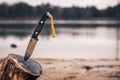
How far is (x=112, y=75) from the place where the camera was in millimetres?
14102

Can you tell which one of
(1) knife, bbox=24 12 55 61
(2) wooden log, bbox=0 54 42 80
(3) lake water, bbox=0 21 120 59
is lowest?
(3) lake water, bbox=0 21 120 59

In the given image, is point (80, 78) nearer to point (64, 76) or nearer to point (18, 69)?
point (64, 76)

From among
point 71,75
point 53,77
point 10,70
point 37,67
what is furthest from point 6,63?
point 71,75

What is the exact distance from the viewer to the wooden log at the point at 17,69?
6.99 m

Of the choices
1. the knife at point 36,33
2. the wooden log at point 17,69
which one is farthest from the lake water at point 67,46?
the knife at point 36,33

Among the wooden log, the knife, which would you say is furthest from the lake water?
the knife

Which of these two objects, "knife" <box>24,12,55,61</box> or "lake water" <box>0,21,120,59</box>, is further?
"lake water" <box>0,21,120,59</box>

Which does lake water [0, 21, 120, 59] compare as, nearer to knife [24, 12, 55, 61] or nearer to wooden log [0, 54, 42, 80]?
wooden log [0, 54, 42, 80]

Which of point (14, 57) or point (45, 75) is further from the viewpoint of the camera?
point (45, 75)

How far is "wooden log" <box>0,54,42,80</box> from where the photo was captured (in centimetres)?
699

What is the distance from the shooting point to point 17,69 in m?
7.02

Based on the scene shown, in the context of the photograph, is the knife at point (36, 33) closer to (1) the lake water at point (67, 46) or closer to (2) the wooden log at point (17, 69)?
(2) the wooden log at point (17, 69)

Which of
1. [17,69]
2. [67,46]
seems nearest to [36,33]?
[17,69]

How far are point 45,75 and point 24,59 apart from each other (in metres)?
6.53
